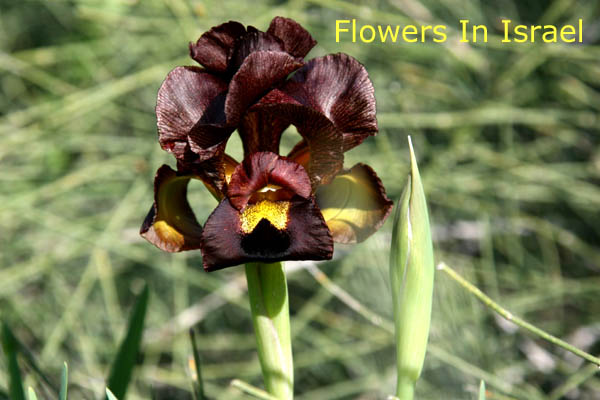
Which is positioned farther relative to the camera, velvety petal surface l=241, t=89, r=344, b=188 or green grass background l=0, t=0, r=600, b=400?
green grass background l=0, t=0, r=600, b=400

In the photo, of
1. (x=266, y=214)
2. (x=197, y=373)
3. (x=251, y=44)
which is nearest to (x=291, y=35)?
(x=251, y=44)

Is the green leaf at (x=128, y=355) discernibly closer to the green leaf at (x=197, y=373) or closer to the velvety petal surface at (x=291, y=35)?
the green leaf at (x=197, y=373)

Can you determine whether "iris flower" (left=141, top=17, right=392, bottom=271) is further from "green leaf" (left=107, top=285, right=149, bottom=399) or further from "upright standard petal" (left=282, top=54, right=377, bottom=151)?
"green leaf" (left=107, top=285, right=149, bottom=399)

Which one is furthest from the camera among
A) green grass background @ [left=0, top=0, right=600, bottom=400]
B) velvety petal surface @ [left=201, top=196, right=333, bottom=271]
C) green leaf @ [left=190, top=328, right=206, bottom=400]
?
green grass background @ [left=0, top=0, right=600, bottom=400]

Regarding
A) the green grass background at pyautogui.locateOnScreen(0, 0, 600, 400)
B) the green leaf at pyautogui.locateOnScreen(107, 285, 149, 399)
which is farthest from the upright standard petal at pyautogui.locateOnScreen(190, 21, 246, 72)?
the green grass background at pyautogui.locateOnScreen(0, 0, 600, 400)

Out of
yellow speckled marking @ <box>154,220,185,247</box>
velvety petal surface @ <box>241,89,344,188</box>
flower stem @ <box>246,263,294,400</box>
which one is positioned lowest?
flower stem @ <box>246,263,294,400</box>

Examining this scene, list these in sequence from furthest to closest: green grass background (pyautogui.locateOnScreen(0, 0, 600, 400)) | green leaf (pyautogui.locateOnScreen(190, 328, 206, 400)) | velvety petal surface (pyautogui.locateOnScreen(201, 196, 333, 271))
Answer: green grass background (pyautogui.locateOnScreen(0, 0, 600, 400)) → green leaf (pyautogui.locateOnScreen(190, 328, 206, 400)) → velvety petal surface (pyautogui.locateOnScreen(201, 196, 333, 271))

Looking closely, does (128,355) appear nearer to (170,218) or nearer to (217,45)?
(170,218)

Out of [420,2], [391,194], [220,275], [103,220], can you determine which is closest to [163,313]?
Result: [220,275]
